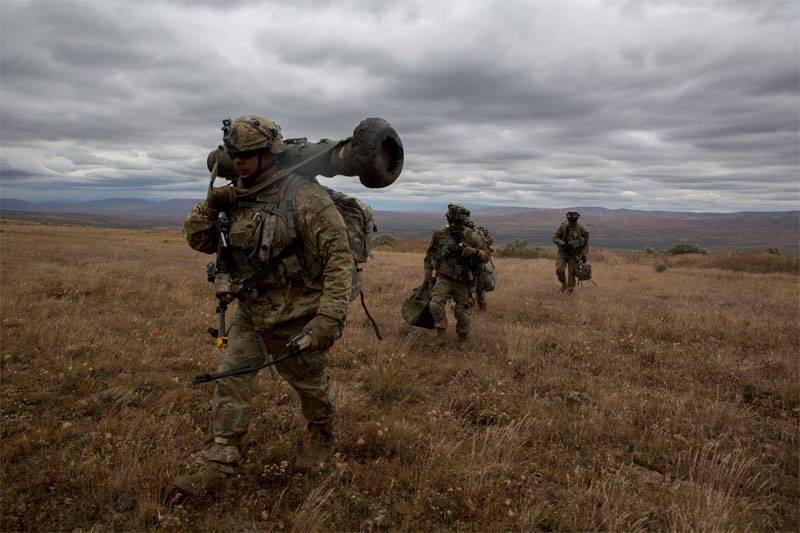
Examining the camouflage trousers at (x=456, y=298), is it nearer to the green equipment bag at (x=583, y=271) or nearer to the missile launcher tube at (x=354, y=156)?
the missile launcher tube at (x=354, y=156)

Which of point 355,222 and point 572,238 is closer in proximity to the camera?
point 355,222

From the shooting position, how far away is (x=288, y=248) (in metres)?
3.65

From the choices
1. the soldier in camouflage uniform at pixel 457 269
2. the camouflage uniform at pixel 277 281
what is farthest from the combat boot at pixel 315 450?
the soldier in camouflage uniform at pixel 457 269

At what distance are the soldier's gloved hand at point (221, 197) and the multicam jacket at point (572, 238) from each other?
1179 centimetres

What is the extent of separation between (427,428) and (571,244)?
10.4 meters

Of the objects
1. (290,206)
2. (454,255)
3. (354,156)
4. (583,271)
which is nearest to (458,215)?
(454,255)

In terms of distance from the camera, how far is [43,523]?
317cm

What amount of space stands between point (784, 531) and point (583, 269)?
10.6m

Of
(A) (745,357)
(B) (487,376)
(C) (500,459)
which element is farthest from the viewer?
(A) (745,357)

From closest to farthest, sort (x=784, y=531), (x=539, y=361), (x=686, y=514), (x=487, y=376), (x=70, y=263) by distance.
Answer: (x=686, y=514) < (x=784, y=531) < (x=487, y=376) < (x=539, y=361) < (x=70, y=263)

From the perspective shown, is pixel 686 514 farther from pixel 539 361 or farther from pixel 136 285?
pixel 136 285

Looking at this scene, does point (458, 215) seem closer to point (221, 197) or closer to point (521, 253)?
point (221, 197)

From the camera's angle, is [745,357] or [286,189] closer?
[286,189]

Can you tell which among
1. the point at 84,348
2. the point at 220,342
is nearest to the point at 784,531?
the point at 220,342
